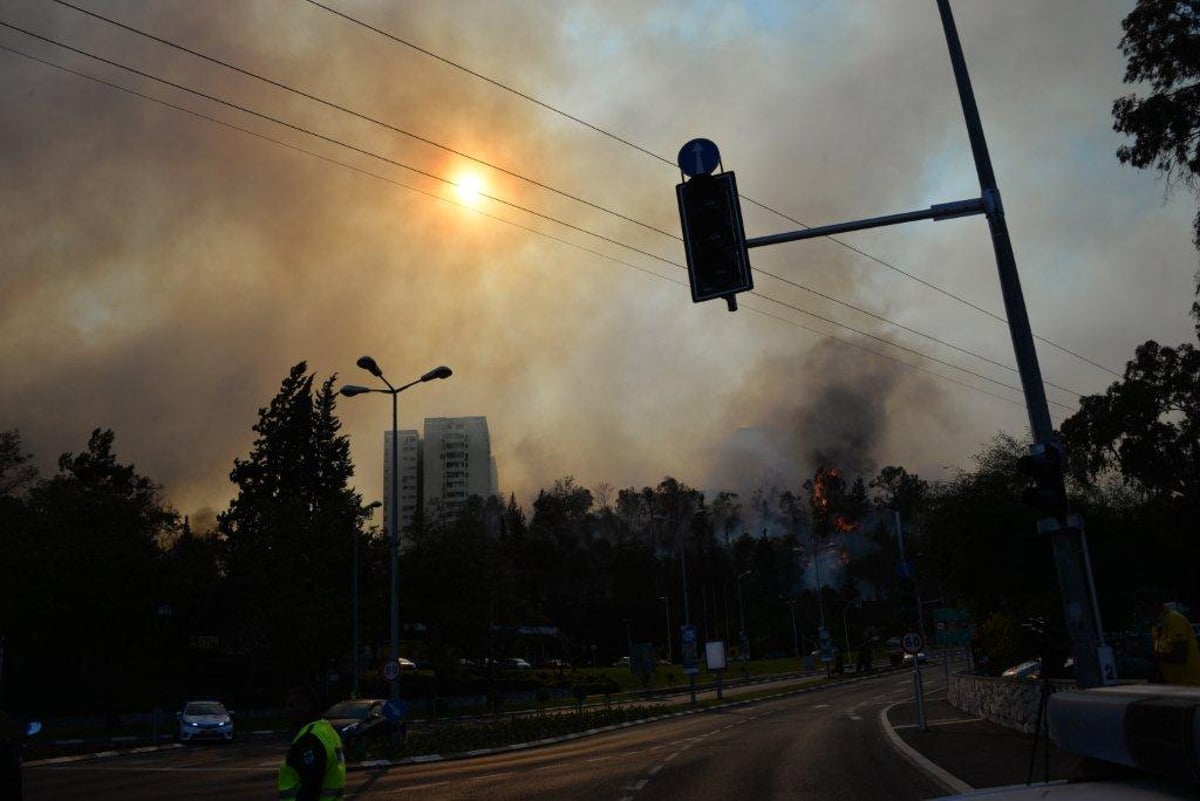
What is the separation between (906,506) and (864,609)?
36.2 meters

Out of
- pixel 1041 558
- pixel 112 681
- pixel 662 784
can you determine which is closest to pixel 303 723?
pixel 662 784

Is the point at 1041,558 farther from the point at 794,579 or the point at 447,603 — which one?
the point at 794,579

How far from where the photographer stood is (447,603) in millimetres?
47469

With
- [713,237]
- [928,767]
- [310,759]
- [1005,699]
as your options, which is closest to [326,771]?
[310,759]

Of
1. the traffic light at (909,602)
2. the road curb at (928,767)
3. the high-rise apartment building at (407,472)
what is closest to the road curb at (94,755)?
the road curb at (928,767)

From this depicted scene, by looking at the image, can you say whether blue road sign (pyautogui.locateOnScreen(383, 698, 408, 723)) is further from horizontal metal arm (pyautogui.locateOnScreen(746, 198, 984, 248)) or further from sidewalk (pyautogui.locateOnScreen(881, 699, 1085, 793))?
horizontal metal arm (pyautogui.locateOnScreen(746, 198, 984, 248))

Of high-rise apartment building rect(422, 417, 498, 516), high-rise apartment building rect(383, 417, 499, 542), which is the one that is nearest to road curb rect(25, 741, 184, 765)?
high-rise apartment building rect(383, 417, 499, 542)

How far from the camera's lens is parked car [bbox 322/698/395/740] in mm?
25047

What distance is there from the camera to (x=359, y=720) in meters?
25.8

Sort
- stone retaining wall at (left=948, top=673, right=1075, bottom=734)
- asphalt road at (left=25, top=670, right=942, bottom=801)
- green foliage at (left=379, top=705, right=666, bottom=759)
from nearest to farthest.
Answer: asphalt road at (left=25, top=670, right=942, bottom=801), stone retaining wall at (left=948, top=673, right=1075, bottom=734), green foliage at (left=379, top=705, right=666, bottom=759)

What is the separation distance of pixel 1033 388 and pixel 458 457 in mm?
185255

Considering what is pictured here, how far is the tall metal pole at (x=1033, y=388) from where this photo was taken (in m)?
8.03

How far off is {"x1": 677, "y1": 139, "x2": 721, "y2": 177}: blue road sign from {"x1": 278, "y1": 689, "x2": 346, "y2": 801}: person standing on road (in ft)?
21.4

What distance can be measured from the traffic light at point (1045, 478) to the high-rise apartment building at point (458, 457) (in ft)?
551
